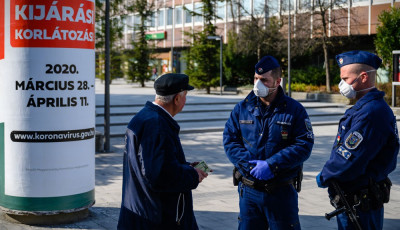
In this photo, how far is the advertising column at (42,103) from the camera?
5910 millimetres

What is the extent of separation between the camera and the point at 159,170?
3.38 meters

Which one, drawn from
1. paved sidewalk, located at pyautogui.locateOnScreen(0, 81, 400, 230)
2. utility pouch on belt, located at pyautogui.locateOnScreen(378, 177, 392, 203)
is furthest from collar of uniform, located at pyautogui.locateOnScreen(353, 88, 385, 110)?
paved sidewalk, located at pyautogui.locateOnScreen(0, 81, 400, 230)

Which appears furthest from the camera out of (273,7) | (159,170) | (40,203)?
(273,7)

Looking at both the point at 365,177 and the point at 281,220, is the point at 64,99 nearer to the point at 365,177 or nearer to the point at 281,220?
the point at 281,220

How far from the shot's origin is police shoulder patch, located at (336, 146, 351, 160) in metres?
3.70

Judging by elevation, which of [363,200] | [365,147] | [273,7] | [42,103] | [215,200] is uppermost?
[273,7]

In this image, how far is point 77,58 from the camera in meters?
6.13

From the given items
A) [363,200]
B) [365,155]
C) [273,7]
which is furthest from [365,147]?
[273,7]

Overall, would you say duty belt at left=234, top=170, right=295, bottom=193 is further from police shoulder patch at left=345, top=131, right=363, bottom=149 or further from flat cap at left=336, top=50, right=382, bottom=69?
flat cap at left=336, top=50, right=382, bottom=69

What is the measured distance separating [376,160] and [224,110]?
62.3 feet

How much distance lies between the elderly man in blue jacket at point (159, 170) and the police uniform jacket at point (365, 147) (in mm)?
984

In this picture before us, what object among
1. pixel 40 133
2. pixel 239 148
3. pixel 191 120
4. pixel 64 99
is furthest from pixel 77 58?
pixel 191 120

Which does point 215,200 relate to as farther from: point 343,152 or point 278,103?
point 343,152

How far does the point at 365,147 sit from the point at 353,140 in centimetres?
9
